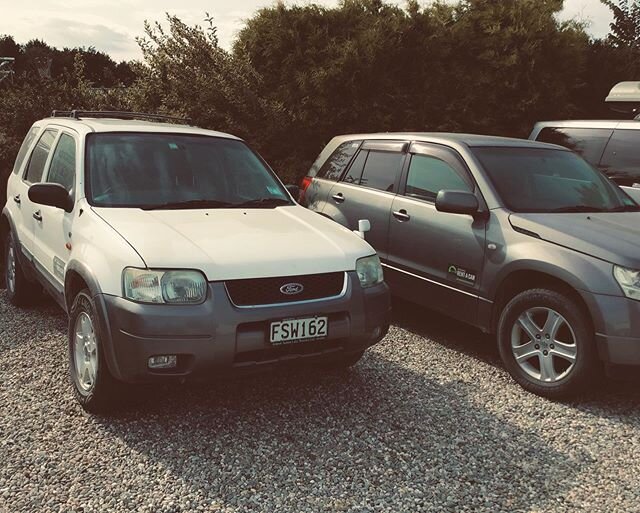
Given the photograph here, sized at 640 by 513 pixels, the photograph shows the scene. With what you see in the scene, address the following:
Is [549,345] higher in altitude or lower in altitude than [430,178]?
lower

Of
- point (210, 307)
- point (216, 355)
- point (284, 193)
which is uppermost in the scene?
point (284, 193)

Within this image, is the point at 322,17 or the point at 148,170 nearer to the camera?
the point at 148,170

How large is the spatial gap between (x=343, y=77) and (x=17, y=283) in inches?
220

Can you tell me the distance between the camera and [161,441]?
350cm

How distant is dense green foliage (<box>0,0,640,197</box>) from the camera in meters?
9.32

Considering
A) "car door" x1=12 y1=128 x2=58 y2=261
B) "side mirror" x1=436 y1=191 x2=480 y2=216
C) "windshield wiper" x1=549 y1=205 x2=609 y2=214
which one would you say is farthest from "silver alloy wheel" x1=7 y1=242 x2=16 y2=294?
"windshield wiper" x1=549 y1=205 x2=609 y2=214

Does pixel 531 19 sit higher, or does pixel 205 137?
pixel 531 19

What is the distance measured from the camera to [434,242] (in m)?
5.18

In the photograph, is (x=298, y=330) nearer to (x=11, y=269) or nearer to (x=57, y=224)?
(x=57, y=224)

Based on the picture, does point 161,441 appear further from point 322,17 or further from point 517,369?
point 322,17

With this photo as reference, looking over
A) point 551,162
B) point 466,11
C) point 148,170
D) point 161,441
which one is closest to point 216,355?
point 161,441

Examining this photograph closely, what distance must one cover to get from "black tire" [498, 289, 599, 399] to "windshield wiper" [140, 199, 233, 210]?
214cm

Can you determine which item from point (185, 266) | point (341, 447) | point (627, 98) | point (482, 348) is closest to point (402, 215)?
point (482, 348)

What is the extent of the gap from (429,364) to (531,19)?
767 cm
